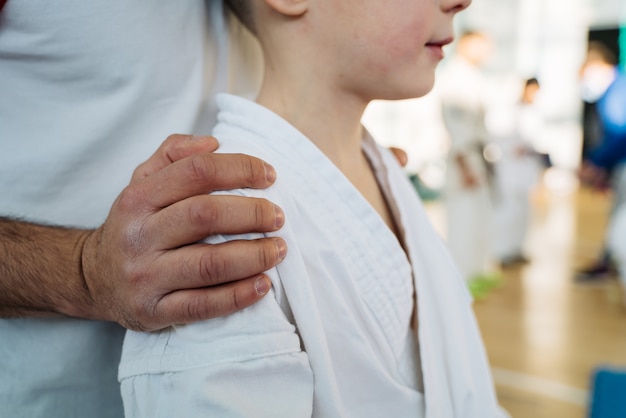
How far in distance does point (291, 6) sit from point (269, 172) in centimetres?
25

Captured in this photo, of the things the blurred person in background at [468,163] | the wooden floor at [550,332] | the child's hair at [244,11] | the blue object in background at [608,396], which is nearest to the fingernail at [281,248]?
the child's hair at [244,11]

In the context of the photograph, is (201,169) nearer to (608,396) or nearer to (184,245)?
(184,245)

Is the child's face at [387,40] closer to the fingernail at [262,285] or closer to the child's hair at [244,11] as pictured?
the child's hair at [244,11]

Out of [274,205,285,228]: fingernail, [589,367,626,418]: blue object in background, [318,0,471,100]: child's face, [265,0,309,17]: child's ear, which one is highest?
[265,0,309,17]: child's ear

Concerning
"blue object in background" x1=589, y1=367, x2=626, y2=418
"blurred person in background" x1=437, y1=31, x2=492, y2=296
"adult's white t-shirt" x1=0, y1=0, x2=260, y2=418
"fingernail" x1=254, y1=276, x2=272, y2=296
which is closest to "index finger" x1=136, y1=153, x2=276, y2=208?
"fingernail" x1=254, y1=276, x2=272, y2=296

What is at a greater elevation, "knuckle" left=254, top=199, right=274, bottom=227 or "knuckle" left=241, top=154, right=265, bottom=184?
"knuckle" left=241, top=154, right=265, bottom=184

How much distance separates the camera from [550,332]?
11.1 ft

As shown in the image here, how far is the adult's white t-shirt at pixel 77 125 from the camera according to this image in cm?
75

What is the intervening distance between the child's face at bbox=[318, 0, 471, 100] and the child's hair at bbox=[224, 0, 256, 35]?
144 mm

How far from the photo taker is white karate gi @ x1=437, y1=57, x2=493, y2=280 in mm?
4137

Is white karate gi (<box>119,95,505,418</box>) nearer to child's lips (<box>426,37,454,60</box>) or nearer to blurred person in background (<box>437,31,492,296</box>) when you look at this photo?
child's lips (<box>426,37,454,60</box>)

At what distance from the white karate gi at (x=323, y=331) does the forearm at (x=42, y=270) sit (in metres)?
0.11

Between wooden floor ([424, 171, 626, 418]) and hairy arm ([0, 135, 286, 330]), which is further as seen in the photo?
wooden floor ([424, 171, 626, 418])

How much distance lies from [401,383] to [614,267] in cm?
443
